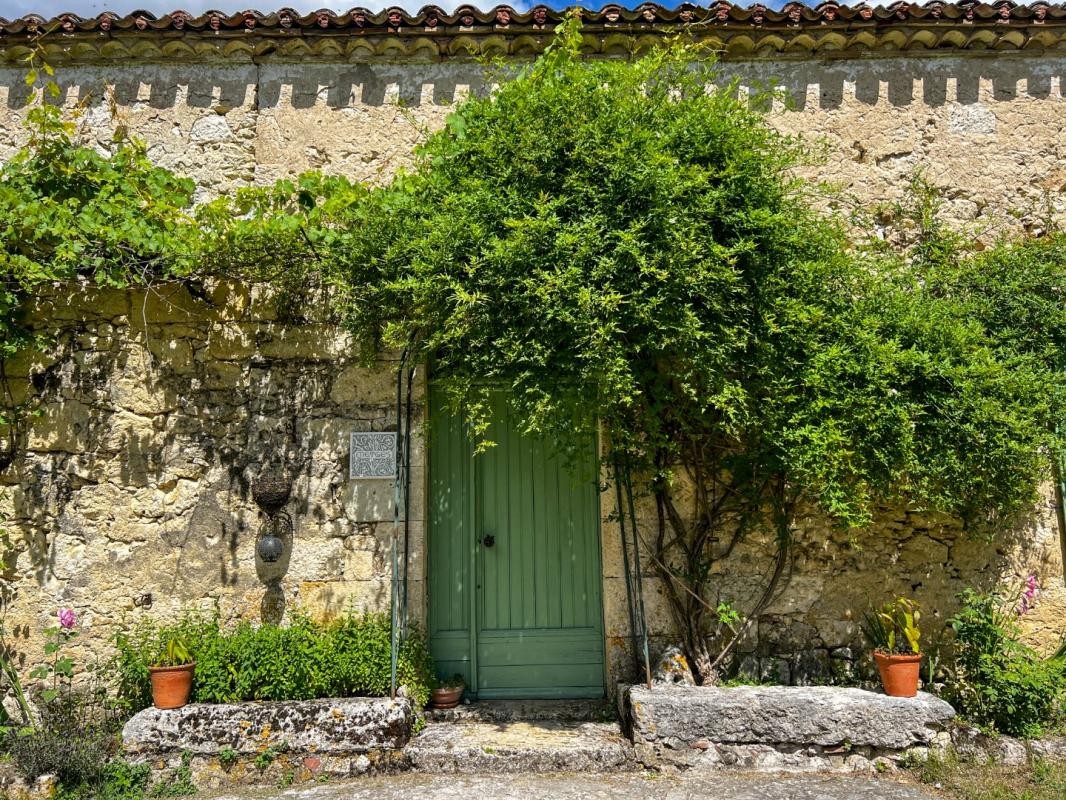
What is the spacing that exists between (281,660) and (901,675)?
137 inches

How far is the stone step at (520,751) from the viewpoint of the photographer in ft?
13.5

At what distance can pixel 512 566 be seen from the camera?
515cm

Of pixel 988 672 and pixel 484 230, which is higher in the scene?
pixel 484 230

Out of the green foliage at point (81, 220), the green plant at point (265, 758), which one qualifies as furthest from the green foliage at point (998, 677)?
the green foliage at point (81, 220)

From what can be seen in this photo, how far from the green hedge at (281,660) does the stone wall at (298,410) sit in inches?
7.1

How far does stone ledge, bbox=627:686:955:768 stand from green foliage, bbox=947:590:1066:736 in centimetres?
37

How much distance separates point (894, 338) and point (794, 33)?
2330mm

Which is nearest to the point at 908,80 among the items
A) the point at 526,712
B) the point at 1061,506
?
the point at 1061,506

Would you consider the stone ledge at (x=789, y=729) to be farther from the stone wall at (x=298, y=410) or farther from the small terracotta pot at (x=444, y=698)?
the small terracotta pot at (x=444, y=698)

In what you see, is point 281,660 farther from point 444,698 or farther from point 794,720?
point 794,720

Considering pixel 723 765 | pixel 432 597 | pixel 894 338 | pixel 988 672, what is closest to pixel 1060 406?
pixel 894 338

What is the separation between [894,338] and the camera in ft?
14.3

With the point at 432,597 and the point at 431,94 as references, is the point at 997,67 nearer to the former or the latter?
the point at 431,94

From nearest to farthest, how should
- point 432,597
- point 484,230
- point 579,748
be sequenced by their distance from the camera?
point 484,230 → point 579,748 → point 432,597
